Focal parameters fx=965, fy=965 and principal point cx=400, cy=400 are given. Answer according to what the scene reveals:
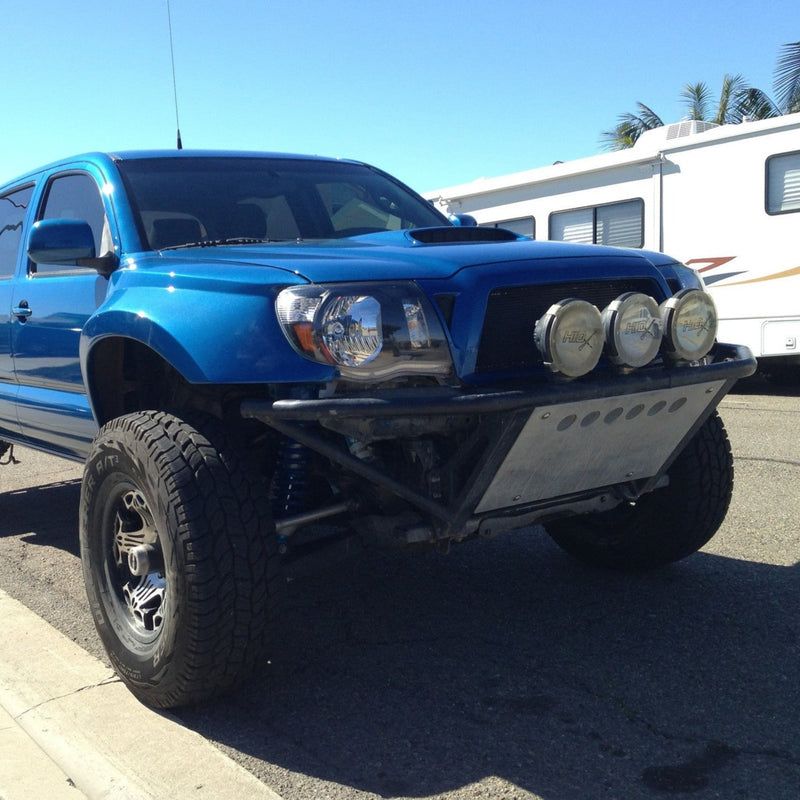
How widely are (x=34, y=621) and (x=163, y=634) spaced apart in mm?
1284

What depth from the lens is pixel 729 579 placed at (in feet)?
13.4

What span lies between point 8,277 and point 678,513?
339cm

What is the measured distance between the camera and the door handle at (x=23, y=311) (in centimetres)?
438

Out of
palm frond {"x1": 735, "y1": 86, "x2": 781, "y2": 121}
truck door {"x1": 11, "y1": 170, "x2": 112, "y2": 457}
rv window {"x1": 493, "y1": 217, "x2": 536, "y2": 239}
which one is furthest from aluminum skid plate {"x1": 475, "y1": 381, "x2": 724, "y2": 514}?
palm frond {"x1": 735, "y1": 86, "x2": 781, "y2": 121}

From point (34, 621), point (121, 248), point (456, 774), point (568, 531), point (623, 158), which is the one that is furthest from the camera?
point (623, 158)

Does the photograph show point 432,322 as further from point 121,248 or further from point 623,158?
point 623,158

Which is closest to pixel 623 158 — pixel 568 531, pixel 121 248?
pixel 568 531

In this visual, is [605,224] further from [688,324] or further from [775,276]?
[688,324]

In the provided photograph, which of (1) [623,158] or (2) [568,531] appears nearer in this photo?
(2) [568,531]

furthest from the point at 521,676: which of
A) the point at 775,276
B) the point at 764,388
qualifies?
the point at 764,388

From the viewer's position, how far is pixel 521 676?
10.6ft

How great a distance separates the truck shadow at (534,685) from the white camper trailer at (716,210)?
6505 millimetres

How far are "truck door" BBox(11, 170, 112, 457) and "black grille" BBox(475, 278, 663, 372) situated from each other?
5.23 ft

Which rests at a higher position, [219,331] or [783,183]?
[783,183]
